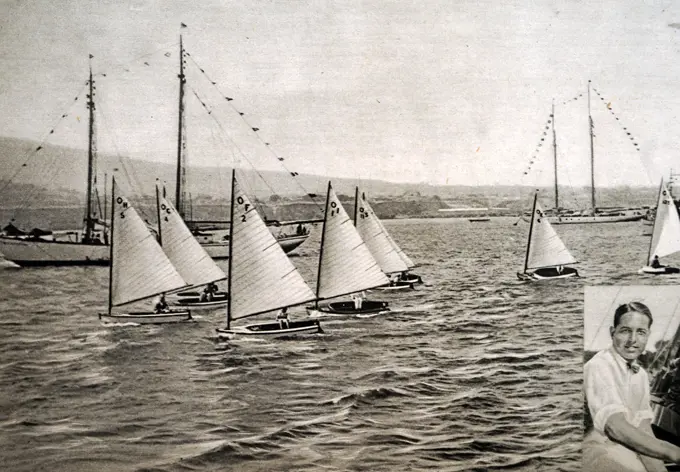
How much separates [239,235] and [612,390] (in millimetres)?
1965

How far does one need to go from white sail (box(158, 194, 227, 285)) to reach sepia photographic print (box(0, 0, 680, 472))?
1cm

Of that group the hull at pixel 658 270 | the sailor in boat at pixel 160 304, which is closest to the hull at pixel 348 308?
the sailor in boat at pixel 160 304

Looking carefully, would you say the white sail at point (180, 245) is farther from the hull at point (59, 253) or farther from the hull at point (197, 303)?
the hull at point (59, 253)

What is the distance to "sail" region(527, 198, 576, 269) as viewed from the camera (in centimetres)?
407

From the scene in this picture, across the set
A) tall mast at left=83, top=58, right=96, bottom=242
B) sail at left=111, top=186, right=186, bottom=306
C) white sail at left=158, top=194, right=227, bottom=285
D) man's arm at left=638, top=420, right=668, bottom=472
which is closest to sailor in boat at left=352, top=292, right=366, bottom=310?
white sail at left=158, top=194, right=227, bottom=285

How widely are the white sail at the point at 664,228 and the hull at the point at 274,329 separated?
1.74 meters

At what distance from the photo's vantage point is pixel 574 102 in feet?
13.5

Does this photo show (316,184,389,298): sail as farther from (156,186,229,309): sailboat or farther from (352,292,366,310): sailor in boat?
(156,186,229,309): sailboat

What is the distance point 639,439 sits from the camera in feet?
13.4

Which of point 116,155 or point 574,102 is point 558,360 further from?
point 116,155

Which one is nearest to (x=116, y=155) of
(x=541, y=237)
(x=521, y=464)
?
(x=541, y=237)

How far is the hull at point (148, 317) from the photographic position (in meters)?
3.70

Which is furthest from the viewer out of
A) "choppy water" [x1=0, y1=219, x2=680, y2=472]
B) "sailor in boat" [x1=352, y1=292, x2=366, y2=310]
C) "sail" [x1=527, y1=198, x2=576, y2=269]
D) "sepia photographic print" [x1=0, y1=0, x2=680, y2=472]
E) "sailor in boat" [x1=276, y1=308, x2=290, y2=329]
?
"sail" [x1=527, y1=198, x2=576, y2=269]

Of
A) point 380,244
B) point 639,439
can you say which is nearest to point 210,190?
point 380,244
